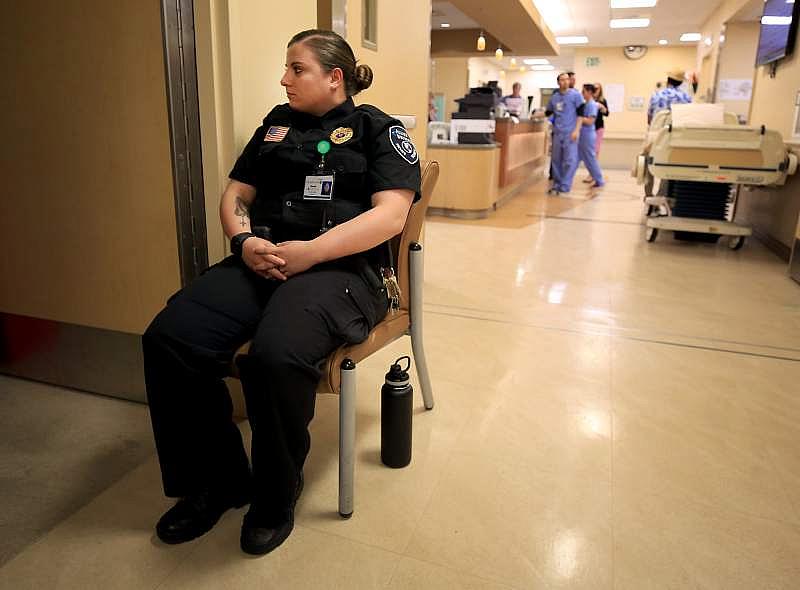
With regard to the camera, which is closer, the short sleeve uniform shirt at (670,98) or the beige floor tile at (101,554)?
the beige floor tile at (101,554)

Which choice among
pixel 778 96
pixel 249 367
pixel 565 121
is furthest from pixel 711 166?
pixel 249 367

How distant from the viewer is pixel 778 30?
4844 mm

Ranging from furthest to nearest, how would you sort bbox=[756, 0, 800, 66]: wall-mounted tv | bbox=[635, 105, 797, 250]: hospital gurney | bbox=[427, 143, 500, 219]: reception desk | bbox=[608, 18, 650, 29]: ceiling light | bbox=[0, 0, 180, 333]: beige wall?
bbox=[608, 18, 650, 29]: ceiling light, bbox=[427, 143, 500, 219]: reception desk, bbox=[756, 0, 800, 66]: wall-mounted tv, bbox=[635, 105, 797, 250]: hospital gurney, bbox=[0, 0, 180, 333]: beige wall

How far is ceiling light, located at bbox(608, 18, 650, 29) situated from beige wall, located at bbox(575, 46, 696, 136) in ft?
8.48

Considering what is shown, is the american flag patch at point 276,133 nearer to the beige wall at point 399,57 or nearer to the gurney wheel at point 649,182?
the beige wall at point 399,57

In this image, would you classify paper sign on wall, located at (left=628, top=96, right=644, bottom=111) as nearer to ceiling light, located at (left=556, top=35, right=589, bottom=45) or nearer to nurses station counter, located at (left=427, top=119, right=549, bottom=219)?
ceiling light, located at (left=556, top=35, right=589, bottom=45)

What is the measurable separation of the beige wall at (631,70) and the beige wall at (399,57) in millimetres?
12680

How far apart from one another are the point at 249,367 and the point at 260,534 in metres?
0.39

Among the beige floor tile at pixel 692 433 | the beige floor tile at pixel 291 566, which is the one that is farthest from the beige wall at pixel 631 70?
the beige floor tile at pixel 291 566

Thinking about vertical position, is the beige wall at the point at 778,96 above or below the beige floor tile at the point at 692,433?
above

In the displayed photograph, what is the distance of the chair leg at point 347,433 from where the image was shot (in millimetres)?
1291

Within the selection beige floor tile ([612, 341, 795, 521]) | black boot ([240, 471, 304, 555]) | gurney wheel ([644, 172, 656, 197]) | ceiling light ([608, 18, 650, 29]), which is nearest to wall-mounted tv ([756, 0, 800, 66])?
gurney wheel ([644, 172, 656, 197])

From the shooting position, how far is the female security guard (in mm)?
1229

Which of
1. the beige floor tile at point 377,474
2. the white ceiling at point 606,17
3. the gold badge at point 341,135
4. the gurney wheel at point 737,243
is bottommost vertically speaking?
the beige floor tile at point 377,474
